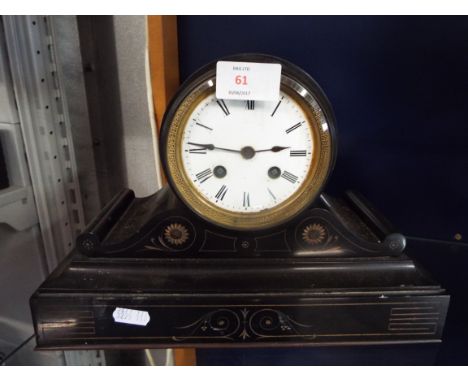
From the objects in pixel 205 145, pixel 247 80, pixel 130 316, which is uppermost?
pixel 247 80

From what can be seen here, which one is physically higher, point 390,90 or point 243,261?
point 390,90

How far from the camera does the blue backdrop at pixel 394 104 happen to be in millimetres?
775

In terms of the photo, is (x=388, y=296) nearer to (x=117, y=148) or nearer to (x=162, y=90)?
(x=162, y=90)

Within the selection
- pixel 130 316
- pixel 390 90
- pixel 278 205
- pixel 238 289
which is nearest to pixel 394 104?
pixel 390 90

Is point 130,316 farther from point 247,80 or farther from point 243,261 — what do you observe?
point 247,80

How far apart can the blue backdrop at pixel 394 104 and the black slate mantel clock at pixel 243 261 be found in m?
0.27

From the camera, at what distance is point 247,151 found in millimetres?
536

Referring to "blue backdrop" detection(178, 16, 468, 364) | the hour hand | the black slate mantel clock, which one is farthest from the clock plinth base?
"blue backdrop" detection(178, 16, 468, 364)

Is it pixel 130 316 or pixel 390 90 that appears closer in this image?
pixel 130 316

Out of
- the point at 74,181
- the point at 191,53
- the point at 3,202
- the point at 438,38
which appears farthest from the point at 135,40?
the point at 438,38

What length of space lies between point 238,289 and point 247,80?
1.12ft

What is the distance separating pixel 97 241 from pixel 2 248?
0.42m

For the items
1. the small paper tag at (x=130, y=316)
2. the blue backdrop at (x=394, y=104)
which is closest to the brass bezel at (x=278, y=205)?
the small paper tag at (x=130, y=316)

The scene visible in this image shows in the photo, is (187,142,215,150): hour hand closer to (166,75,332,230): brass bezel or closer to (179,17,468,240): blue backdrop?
(166,75,332,230): brass bezel
